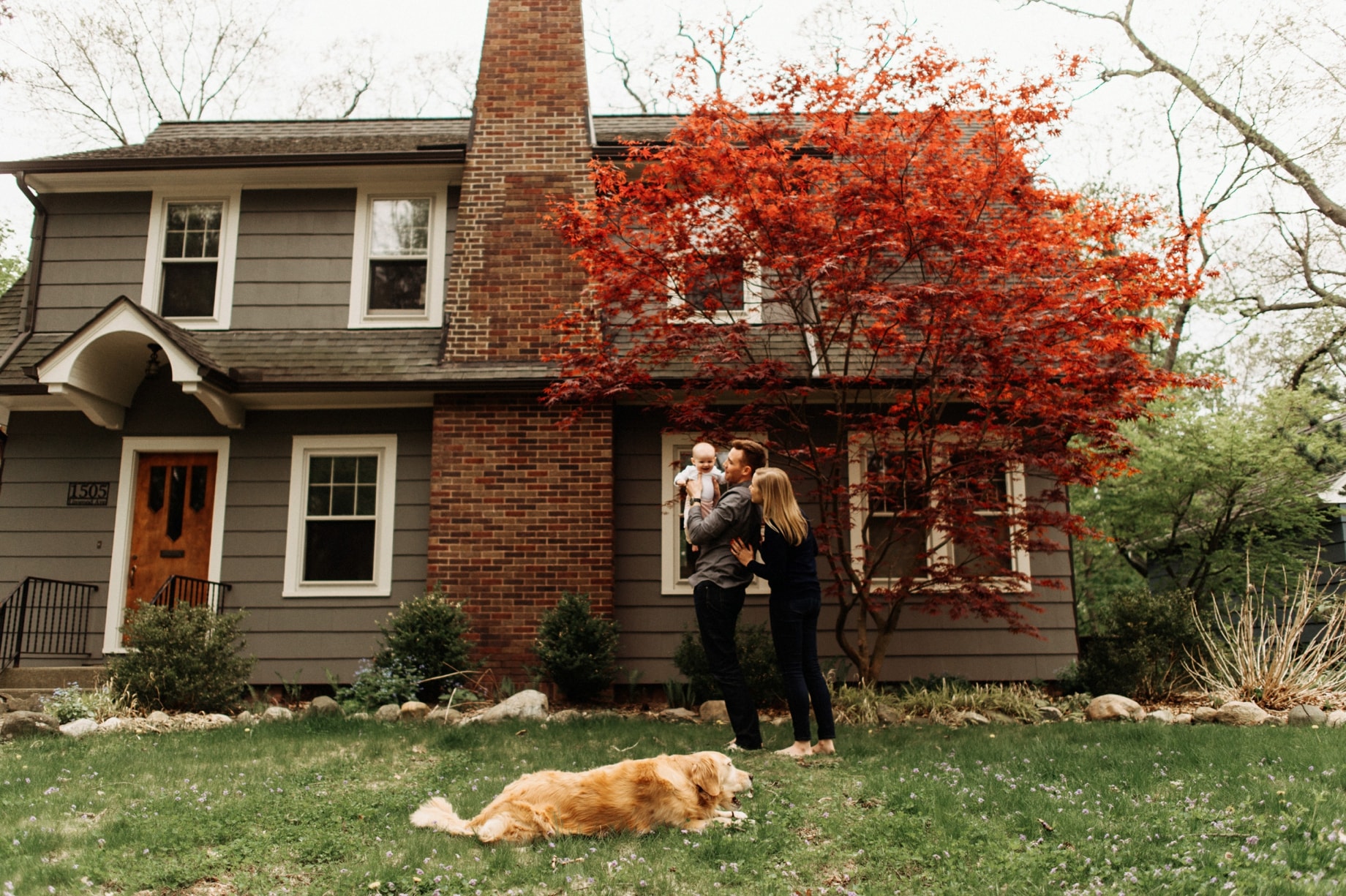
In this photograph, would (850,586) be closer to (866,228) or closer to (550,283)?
(866,228)

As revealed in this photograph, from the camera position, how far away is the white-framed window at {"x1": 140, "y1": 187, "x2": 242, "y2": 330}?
10.4 meters

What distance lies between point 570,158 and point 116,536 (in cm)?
613

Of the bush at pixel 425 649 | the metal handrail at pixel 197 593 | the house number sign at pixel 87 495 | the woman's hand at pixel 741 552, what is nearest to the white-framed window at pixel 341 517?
the metal handrail at pixel 197 593

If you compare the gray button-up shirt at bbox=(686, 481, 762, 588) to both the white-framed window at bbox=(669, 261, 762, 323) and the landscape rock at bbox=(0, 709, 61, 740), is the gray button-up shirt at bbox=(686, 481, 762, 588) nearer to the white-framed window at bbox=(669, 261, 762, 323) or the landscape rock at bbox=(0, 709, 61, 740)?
the white-framed window at bbox=(669, 261, 762, 323)

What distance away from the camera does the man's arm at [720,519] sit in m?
5.67

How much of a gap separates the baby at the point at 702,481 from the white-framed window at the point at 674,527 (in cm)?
348

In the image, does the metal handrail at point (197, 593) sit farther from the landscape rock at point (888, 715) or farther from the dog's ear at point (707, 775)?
the dog's ear at point (707, 775)

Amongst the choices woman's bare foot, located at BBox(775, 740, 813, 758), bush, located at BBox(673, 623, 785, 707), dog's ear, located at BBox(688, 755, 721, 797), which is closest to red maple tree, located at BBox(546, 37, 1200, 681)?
bush, located at BBox(673, 623, 785, 707)

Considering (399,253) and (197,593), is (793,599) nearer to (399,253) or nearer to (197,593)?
(197,593)

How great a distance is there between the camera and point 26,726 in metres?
6.85

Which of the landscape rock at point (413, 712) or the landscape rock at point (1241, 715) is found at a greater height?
the landscape rock at point (1241, 715)

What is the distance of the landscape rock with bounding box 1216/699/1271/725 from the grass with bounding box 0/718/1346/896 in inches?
41.4

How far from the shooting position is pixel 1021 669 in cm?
960

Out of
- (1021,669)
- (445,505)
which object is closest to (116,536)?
(445,505)
